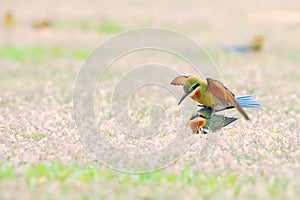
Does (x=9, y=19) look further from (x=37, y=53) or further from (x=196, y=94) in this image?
(x=196, y=94)

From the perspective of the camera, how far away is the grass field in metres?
6.45

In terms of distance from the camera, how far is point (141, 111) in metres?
11.7

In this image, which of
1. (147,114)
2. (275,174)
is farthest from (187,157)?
(147,114)

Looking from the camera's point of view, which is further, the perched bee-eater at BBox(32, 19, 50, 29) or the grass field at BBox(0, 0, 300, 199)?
the perched bee-eater at BBox(32, 19, 50, 29)

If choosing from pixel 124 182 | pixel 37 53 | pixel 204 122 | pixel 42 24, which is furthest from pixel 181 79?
pixel 42 24

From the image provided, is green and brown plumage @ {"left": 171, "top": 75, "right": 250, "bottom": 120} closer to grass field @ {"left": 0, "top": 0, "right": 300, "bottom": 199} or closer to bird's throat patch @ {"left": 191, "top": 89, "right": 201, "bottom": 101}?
bird's throat patch @ {"left": 191, "top": 89, "right": 201, "bottom": 101}

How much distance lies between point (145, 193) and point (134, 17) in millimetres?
21959

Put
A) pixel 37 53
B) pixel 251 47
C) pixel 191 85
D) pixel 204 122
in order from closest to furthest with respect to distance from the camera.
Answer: pixel 191 85
pixel 204 122
pixel 37 53
pixel 251 47

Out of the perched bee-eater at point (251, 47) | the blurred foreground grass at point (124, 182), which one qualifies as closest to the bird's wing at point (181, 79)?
the blurred foreground grass at point (124, 182)

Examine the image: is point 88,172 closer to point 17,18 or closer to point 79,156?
point 79,156

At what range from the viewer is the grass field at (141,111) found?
21.1ft

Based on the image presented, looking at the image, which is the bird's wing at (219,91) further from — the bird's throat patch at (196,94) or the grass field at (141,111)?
the grass field at (141,111)

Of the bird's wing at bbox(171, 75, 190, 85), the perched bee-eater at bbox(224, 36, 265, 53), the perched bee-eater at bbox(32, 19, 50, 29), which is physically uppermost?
the bird's wing at bbox(171, 75, 190, 85)

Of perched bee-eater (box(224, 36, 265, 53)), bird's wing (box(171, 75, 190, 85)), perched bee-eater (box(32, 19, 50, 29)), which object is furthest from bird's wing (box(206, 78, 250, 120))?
perched bee-eater (box(32, 19, 50, 29))
